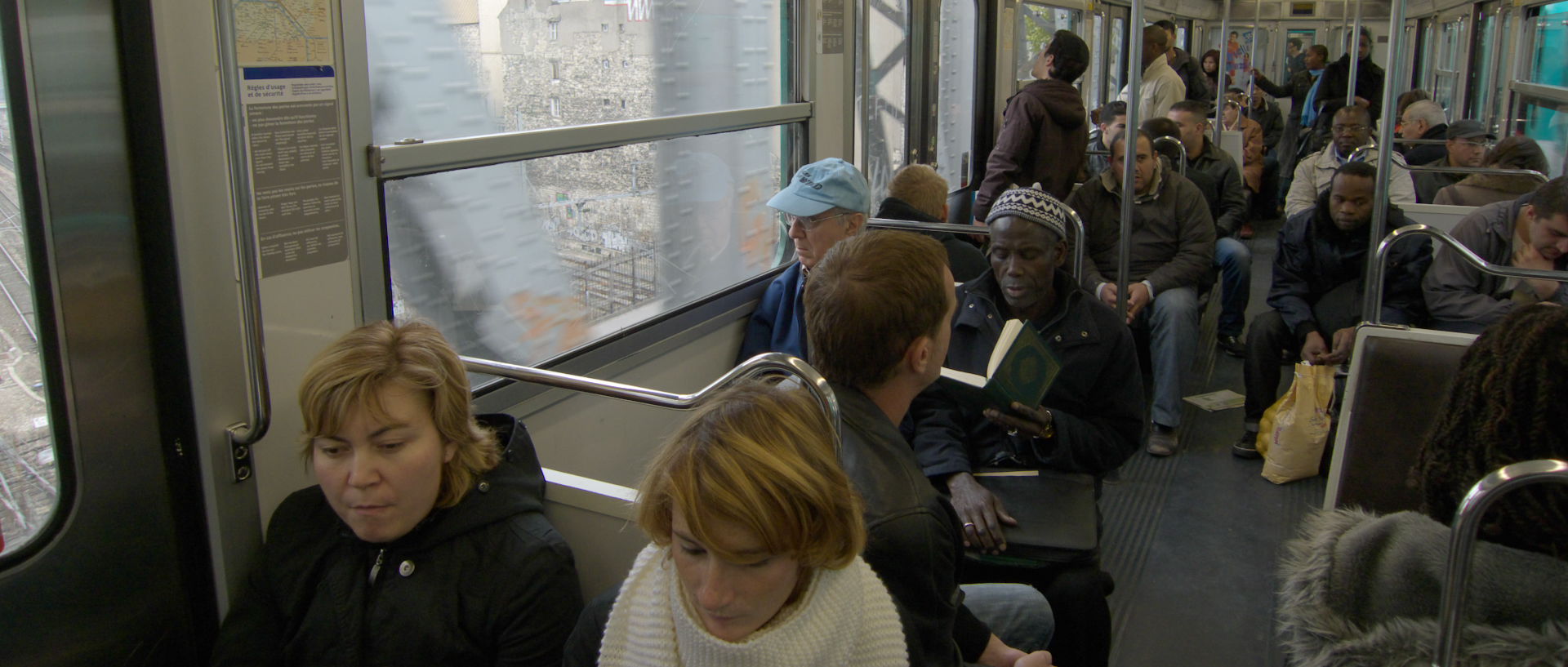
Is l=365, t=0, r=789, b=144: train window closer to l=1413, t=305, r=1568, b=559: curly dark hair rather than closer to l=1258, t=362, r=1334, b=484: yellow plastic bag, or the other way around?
l=1413, t=305, r=1568, b=559: curly dark hair

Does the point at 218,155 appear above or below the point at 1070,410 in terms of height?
above

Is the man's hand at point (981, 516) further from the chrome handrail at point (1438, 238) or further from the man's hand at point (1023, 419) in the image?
the chrome handrail at point (1438, 238)

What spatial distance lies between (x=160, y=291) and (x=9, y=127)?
0.34m

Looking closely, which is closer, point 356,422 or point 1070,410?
point 356,422

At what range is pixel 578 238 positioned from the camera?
3.08 m

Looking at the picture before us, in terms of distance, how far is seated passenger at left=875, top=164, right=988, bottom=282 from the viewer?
13.4 ft

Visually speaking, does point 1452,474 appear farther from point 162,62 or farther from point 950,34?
point 950,34

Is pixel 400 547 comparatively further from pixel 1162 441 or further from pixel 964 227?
pixel 1162 441

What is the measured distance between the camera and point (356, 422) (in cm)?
176

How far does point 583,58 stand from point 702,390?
1.50 meters

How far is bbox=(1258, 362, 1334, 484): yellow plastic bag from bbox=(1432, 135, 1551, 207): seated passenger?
1.83 meters

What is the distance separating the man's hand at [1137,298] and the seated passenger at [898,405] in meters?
3.15

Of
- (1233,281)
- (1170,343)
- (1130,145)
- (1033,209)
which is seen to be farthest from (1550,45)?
(1033,209)

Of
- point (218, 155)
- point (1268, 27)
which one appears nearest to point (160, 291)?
point (218, 155)
